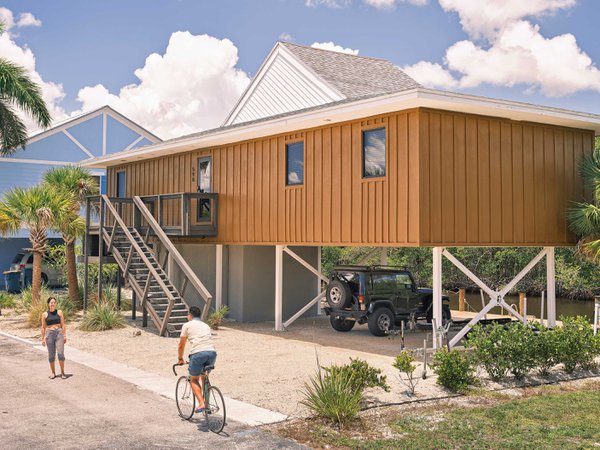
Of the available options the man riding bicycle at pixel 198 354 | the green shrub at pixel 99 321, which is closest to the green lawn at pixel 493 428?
the man riding bicycle at pixel 198 354

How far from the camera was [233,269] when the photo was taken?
2317 centimetres

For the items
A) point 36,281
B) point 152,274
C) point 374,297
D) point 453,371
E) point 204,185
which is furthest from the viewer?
point 204,185

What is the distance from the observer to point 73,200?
2447 centimetres

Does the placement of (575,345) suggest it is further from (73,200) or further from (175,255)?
(73,200)

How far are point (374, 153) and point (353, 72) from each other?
419 inches

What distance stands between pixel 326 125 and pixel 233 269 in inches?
281

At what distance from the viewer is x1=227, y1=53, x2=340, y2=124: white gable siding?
25.7 metres

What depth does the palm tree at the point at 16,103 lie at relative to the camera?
27875 millimetres

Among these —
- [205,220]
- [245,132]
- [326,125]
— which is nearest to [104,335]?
[205,220]

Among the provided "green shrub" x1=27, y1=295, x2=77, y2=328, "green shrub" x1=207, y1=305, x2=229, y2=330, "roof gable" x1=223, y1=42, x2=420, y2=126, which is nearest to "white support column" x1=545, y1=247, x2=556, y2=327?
"roof gable" x1=223, y1=42, x2=420, y2=126

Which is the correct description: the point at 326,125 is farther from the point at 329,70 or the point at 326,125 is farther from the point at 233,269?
the point at 329,70

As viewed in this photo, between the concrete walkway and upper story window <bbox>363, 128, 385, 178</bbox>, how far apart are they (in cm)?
667

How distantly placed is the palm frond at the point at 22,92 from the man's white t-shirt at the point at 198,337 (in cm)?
2138

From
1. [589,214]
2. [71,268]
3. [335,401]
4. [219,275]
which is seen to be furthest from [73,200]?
[335,401]
